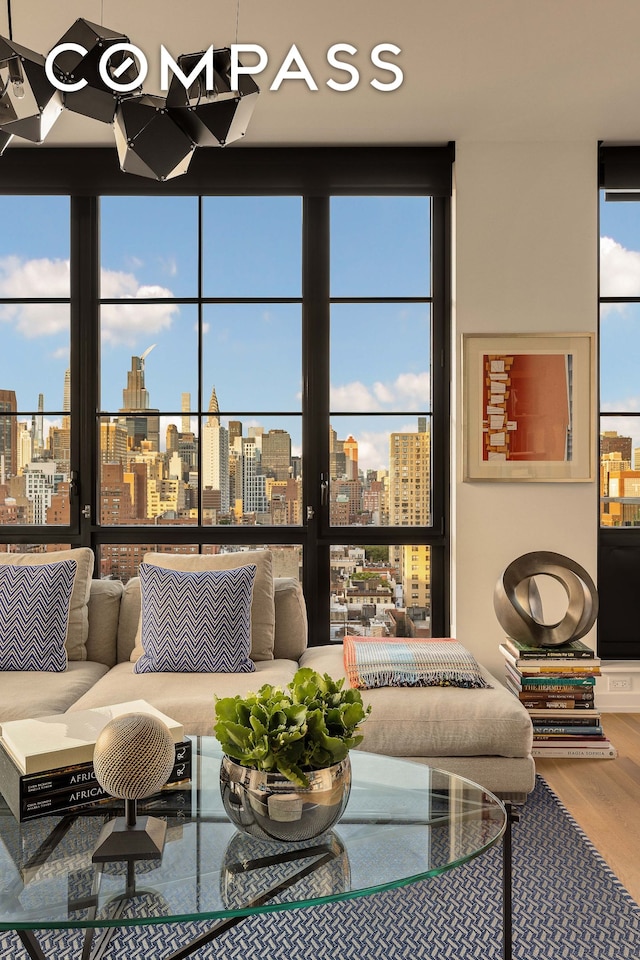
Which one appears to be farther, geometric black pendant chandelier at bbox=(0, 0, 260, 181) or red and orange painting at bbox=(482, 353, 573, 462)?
red and orange painting at bbox=(482, 353, 573, 462)

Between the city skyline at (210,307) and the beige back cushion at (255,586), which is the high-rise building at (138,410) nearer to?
the city skyline at (210,307)

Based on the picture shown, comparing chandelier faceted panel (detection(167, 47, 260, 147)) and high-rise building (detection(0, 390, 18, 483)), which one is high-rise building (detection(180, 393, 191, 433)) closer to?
high-rise building (detection(0, 390, 18, 483))

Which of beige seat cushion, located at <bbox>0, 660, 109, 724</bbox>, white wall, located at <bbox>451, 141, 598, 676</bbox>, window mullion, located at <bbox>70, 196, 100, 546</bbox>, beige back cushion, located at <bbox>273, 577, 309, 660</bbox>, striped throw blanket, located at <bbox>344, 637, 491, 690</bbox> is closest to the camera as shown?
beige seat cushion, located at <bbox>0, 660, 109, 724</bbox>

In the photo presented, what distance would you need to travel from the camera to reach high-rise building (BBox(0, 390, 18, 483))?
3.89 m

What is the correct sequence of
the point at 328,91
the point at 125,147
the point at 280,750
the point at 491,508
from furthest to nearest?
the point at 491,508
the point at 328,91
the point at 125,147
the point at 280,750

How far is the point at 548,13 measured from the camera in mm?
2637

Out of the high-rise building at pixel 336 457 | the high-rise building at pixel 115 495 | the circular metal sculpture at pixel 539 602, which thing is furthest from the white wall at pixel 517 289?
the high-rise building at pixel 115 495

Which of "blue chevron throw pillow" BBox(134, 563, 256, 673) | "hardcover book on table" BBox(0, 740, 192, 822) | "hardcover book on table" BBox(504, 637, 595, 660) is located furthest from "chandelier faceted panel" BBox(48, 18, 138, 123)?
"hardcover book on table" BBox(504, 637, 595, 660)

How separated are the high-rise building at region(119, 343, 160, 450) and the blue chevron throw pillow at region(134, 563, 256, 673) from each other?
1.12m

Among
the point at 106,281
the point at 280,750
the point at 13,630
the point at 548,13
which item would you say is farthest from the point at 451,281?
the point at 280,750

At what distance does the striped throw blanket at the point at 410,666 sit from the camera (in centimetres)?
273

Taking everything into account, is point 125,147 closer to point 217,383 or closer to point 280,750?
point 280,750

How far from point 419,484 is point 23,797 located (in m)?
2.78

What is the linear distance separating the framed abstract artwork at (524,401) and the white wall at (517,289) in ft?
0.28
